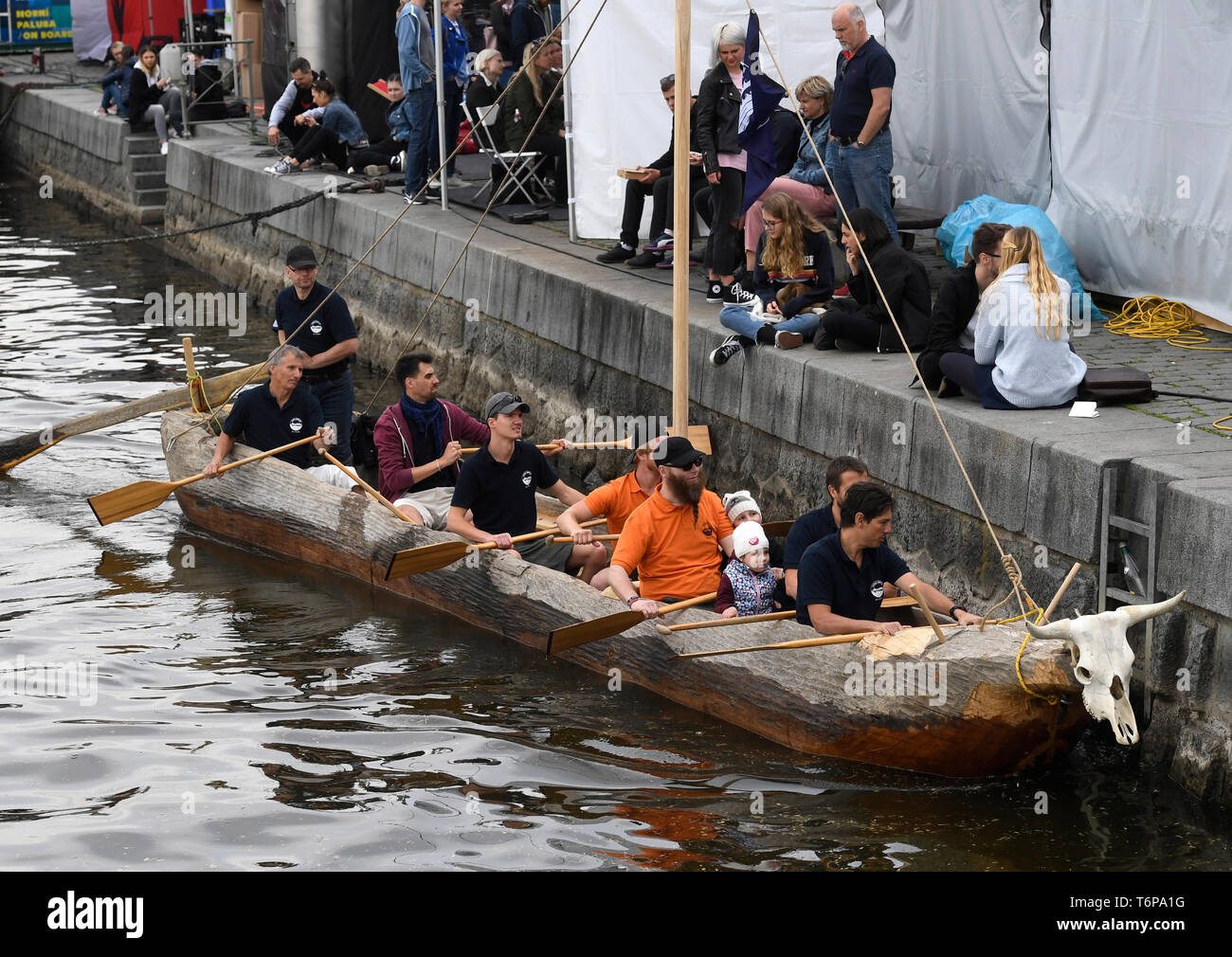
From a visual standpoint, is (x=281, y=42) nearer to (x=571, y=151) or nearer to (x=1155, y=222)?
(x=571, y=151)

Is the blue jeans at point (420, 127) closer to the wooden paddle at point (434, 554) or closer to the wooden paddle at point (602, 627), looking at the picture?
the wooden paddle at point (434, 554)

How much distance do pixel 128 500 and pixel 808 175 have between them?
5416 millimetres

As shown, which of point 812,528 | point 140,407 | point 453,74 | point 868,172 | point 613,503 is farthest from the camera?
point 453,74

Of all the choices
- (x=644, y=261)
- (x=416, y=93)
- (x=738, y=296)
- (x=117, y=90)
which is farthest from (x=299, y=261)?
(x=117, y=90)

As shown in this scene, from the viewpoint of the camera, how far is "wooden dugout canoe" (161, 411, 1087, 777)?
6879mm

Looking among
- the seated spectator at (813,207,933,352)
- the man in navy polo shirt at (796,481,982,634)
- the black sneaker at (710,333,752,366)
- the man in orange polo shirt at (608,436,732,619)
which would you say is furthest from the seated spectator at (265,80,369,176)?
the man in navy polo shirt at (796,481,982,634)

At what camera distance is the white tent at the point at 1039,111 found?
34.5 feet

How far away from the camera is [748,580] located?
26.7ft

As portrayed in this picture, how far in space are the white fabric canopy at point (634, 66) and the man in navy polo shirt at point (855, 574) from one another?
6.86 m

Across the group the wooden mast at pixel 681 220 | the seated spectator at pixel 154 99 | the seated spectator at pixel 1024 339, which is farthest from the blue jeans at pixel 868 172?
the seated spectator at pixel 154 99

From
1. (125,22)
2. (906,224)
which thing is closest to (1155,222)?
(906,224)

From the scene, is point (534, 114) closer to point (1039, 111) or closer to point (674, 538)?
point (1039, 111)

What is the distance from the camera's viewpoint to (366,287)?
17.0m

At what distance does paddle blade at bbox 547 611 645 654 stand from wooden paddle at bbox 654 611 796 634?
0.14 meters
